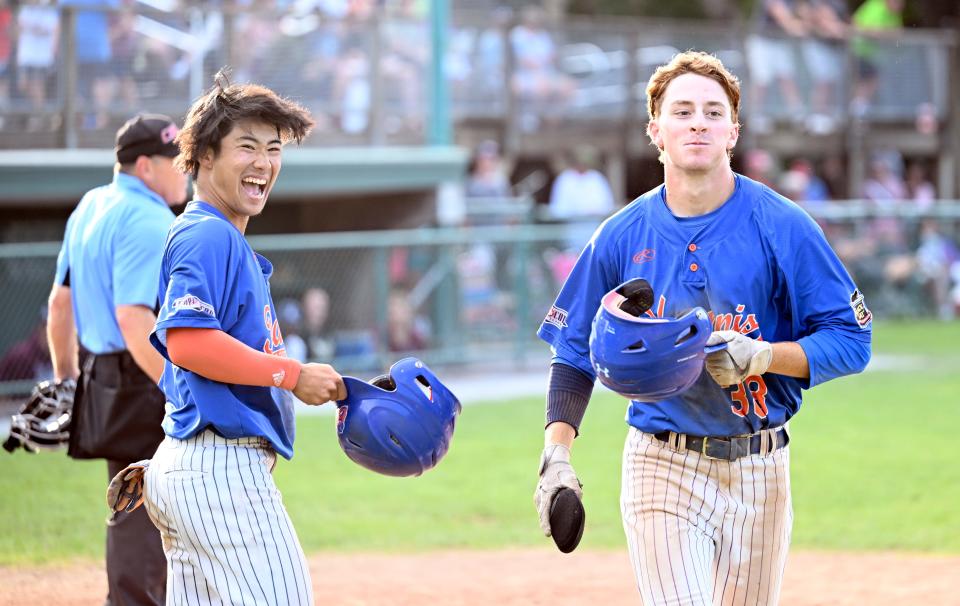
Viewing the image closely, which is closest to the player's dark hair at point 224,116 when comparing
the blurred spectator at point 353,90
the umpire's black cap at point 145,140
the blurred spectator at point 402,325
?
the umpire's black cap at point 145,140

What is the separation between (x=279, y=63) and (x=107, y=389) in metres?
8.36

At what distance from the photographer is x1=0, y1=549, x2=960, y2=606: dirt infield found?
629 cm

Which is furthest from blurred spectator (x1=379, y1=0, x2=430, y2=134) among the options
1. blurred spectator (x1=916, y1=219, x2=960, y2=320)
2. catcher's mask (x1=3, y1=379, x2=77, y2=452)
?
catcher's mask (x1=3, y1=379, x2=77, y2=452)

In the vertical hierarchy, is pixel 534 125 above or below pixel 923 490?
above

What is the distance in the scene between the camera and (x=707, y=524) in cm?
368

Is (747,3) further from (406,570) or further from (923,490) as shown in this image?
(406,570)

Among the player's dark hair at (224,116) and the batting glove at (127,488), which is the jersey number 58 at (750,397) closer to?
the player's dark hair at (224,116)

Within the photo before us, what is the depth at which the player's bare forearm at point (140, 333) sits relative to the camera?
15.8 feet

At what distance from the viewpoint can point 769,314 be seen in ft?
12.2

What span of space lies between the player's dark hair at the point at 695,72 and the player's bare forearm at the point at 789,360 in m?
0.66

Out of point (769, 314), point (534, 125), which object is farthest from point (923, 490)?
point (534, 125)

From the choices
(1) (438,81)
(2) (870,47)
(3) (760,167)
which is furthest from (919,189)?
(1) (438,81)

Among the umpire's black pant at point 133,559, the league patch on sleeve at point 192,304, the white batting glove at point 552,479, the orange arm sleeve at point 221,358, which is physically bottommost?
the umpire's black pant at point 133,559

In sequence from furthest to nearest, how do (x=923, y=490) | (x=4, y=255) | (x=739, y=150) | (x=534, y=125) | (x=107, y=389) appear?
(x=739, y=150) < (x=534, y=125) < (x=4, y=255) < (x=923, y=490) < (x=107, y=389)
